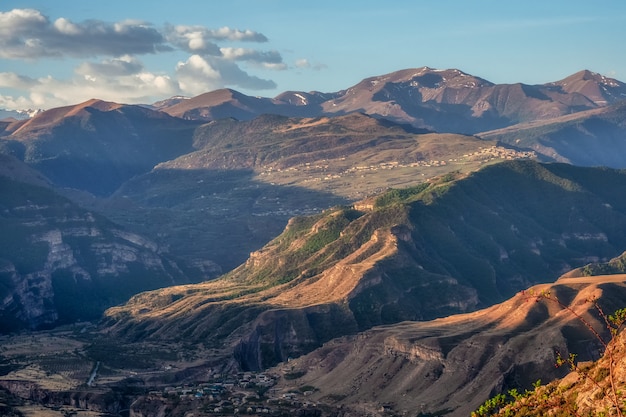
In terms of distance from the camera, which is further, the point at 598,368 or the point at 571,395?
the point at 598,368

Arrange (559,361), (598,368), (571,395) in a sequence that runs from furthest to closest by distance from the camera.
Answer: (598,368), (571,395), (559,361)

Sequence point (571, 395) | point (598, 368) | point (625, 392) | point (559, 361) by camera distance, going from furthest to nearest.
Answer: point (598, 368)
point (571, 395)
point (625, 392)
point (559, 361)

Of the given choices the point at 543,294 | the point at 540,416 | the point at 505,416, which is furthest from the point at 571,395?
the point at 543,294

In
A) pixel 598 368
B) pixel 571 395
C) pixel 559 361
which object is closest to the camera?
pixel 559 361

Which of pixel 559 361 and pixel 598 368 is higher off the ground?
pixel 559 361

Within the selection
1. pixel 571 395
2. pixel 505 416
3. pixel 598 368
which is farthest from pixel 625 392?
pixel 598 368

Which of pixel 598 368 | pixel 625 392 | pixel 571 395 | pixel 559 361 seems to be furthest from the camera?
pixel 598 368

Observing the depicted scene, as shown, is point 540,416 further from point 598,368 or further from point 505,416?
point 505,416

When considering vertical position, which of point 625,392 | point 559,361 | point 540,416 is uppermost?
point 559,361

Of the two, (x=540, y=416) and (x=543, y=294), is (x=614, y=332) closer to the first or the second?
(x=543, y=294)
